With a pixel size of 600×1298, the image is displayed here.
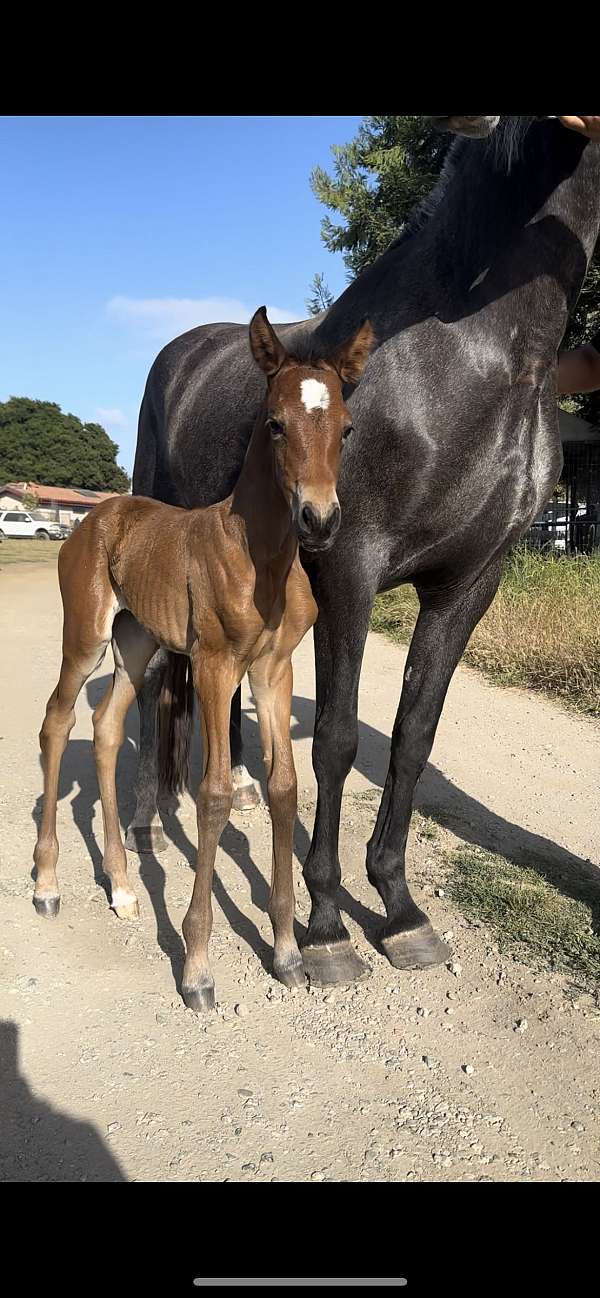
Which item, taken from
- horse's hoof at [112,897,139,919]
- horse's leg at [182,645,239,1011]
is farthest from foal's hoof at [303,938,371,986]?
horse's hoof at [112,897,139,919]

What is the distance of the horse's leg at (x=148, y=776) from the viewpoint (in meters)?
4.08

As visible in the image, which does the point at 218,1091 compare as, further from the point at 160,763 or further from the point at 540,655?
the point at 540,655

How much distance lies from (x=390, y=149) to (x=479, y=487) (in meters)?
12.8

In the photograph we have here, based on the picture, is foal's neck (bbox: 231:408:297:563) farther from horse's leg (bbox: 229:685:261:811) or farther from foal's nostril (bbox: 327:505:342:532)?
horse's leg (bbox: 229:685:261:811)

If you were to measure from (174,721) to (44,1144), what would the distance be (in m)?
2.37

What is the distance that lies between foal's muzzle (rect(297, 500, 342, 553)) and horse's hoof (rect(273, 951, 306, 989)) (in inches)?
57.9

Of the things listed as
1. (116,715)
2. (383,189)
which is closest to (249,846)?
(116,715)

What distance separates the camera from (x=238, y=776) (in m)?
4.82

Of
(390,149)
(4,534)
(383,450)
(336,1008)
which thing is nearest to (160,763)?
(336,1008)

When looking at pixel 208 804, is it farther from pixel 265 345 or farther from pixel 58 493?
pixel 58 493

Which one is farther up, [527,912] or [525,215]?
[525,215]

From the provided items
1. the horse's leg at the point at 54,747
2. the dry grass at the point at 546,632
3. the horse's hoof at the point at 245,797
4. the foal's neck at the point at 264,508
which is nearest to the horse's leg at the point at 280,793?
the foal's neck at the point at 264,508

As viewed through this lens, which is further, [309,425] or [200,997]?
[200,997]
